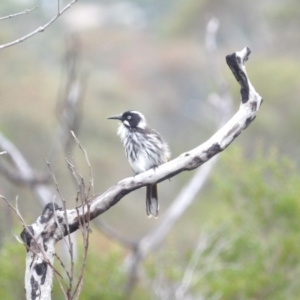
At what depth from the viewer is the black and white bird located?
611cm

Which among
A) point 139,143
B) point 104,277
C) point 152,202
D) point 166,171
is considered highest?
point 104,277

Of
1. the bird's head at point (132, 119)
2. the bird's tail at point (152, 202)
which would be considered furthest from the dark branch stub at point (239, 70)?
the bird's head at point (132, 119)

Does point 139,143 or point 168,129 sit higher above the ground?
point 168,129

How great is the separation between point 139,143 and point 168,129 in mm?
21367

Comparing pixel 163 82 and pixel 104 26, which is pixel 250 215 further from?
pixel 104 26

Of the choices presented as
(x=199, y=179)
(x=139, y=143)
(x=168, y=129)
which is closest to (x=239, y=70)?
(x=139, y=143)

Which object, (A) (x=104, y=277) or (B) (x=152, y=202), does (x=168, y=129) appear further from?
(B) (x=152, y=202)

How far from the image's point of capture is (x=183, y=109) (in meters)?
29.0

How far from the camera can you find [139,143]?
6.20m

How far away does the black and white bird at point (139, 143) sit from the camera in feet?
20.0

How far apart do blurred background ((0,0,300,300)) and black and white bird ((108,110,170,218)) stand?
127 cm

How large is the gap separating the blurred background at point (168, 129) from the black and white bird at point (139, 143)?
4.17 ft

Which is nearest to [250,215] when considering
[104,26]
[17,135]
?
[17,135]

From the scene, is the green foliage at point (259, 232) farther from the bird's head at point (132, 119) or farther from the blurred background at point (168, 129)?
the bird's head at point (132, 119)
